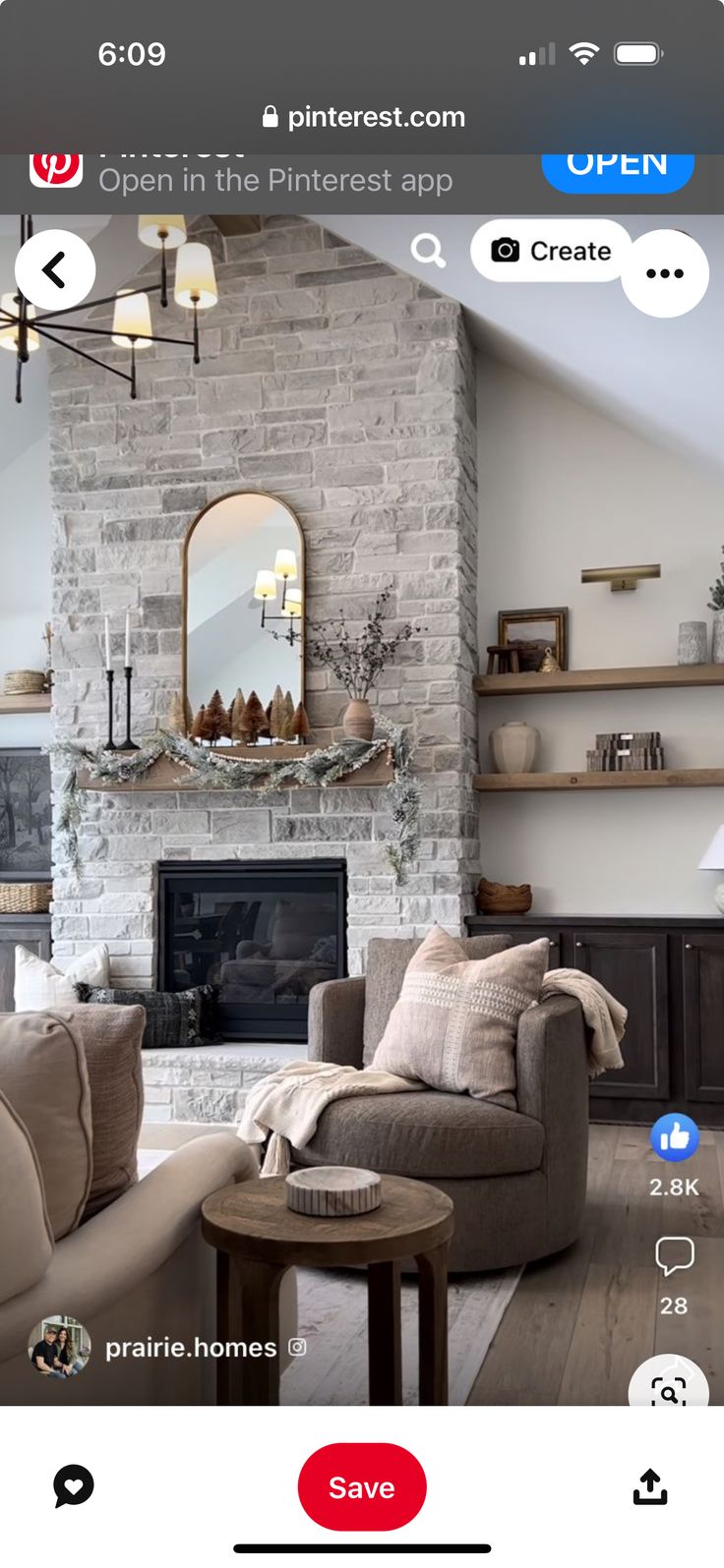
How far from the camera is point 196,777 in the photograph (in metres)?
4.23

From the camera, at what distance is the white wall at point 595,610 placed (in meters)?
4.32

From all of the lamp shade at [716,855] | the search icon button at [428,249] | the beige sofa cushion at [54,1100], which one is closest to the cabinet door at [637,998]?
the lamp shade at [716,855]

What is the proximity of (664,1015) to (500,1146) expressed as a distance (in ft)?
5.22

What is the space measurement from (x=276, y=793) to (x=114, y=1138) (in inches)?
114

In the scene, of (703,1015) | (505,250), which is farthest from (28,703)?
(505,250)

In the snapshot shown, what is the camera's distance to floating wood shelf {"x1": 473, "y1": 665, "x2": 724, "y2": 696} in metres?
4.15

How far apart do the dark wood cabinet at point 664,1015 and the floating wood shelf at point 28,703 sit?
224 centimetres

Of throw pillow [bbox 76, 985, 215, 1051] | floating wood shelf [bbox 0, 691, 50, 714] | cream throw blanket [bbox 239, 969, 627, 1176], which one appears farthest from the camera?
floating wood shelf [bbox 0, 691, 50, 714]

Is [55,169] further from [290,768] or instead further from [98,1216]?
[290,768]

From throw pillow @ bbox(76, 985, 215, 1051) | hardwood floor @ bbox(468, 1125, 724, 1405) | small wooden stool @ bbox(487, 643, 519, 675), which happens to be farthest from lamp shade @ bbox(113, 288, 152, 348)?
throw pillow @ bbox(76, 985, 215, 1051)

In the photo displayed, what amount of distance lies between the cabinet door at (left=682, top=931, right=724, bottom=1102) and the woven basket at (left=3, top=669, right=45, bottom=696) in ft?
8.72

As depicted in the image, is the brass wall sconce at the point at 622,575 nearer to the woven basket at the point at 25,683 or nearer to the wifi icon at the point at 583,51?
the woven basket at the point at 25,683
